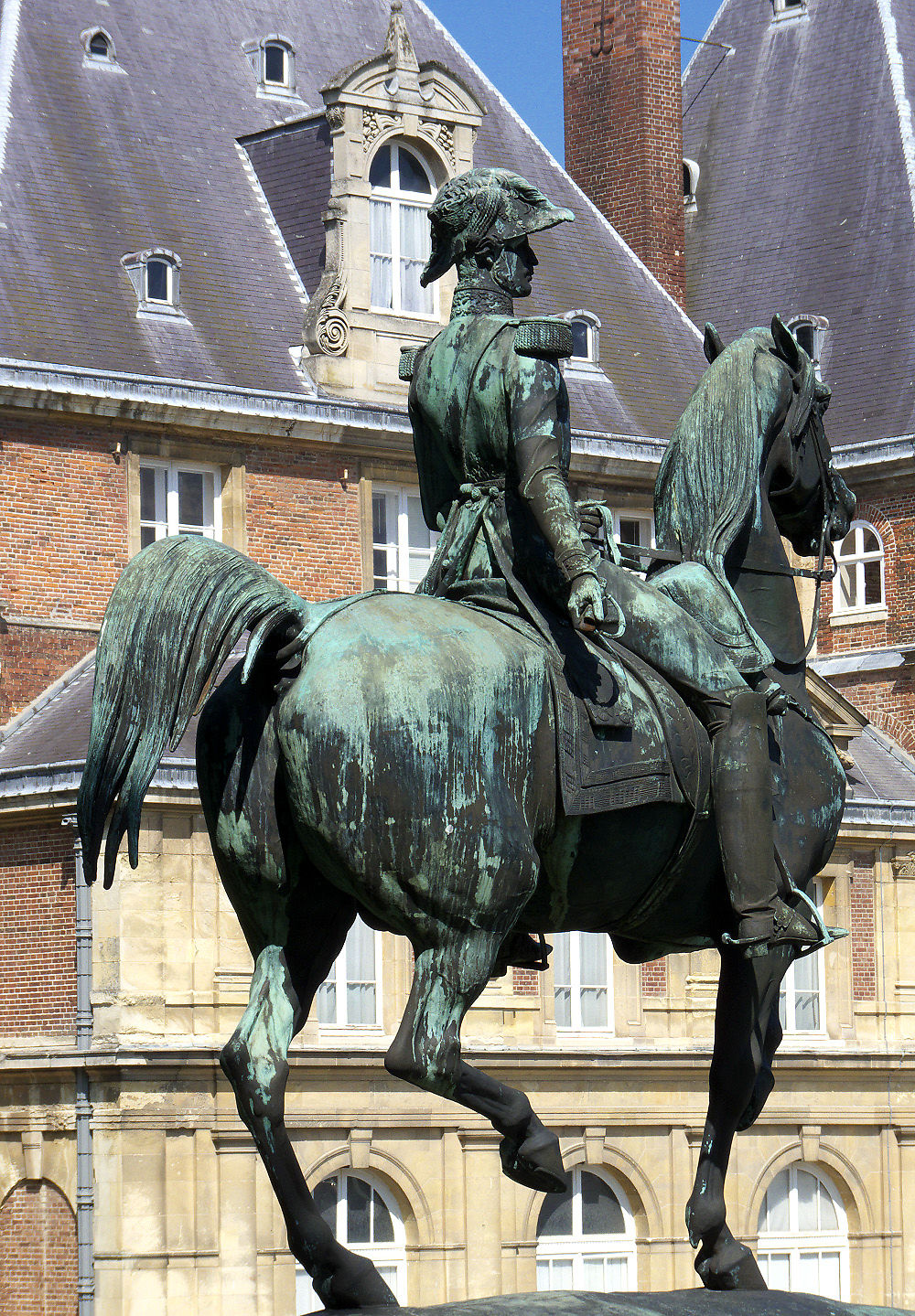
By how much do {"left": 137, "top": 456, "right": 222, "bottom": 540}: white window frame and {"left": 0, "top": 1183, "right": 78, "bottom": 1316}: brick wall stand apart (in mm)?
7063

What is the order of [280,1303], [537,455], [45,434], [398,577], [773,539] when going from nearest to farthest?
[537,455], [773,539], [280,1303], [45,434], [398,577]

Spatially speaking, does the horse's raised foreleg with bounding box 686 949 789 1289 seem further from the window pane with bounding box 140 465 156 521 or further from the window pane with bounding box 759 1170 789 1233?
the window pane with bounding box 759 1170 789 1233

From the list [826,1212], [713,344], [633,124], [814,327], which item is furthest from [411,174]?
[713,344]

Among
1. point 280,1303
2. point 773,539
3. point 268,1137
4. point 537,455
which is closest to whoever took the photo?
point 268,1137

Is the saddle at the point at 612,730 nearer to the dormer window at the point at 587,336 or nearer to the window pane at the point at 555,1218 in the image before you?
the window pane at the point at 555,1218

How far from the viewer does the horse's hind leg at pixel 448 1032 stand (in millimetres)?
7848

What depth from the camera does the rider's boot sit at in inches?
333

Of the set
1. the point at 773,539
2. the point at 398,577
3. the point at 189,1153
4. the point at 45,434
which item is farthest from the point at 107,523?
the point at 773,539

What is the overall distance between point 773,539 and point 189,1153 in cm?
1984

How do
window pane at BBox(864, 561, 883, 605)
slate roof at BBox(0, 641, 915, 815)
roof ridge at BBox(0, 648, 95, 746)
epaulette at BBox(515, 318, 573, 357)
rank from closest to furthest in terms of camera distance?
epaulette at BBox(515, 318, 573, 357) < slate roof at BBox(0, 641, 915, 815) < roof ridge at BBox(0, 648, 95, 746) < window pane at BBox(864, 561, 883, 605)

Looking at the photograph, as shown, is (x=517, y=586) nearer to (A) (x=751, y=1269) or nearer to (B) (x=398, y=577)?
(A) (x=751, y=1269)

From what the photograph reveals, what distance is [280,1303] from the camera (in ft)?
91.4

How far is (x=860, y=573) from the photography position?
36.3m

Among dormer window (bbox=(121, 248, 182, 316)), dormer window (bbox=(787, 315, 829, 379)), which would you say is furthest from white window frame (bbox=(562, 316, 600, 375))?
dormer window (bbox=(121, 248, 182, 316))
